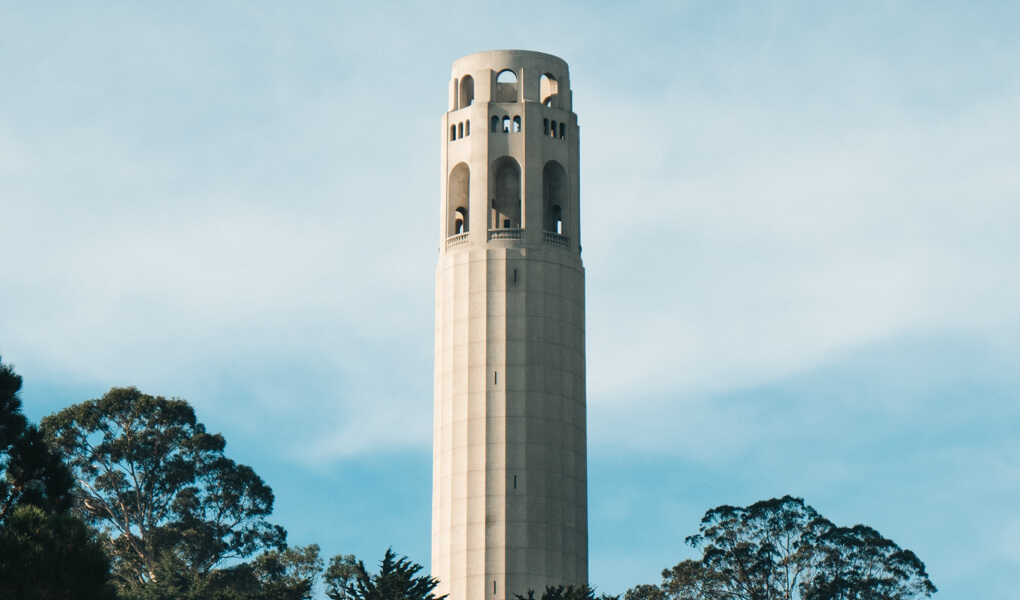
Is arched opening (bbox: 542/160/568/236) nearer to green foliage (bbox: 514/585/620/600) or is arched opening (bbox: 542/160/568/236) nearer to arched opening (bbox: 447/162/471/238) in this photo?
arched opening (bbox: 447/162/471/238)

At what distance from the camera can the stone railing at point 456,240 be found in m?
67.9

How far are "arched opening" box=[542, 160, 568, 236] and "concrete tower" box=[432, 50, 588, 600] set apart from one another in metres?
0.06

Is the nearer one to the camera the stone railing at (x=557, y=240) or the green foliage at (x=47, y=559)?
the green foliage at (x=47, y=559)

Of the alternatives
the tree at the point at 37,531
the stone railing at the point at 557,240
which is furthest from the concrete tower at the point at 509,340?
the tree at the point at 37,531

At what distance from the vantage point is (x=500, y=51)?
69750 mm

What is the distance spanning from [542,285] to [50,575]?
34083mm

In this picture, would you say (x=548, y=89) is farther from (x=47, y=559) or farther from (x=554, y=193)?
(x=47, y=559)

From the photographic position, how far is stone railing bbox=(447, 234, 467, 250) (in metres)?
67.9

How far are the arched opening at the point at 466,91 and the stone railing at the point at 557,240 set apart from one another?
23.0ft

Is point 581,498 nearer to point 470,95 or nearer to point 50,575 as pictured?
point 470,95

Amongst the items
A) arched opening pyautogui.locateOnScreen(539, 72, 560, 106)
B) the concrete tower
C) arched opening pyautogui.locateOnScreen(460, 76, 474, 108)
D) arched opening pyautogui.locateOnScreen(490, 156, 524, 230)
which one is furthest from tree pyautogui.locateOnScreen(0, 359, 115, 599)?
arched opening pyautogui.locateOnScreen(539, 72, 560, 106)

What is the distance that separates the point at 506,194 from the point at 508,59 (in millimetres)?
5599

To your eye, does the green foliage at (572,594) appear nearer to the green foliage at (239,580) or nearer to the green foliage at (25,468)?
the green foliage at (239,580)

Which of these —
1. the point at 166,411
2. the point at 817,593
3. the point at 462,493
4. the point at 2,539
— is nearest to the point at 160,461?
the point at 166,411
